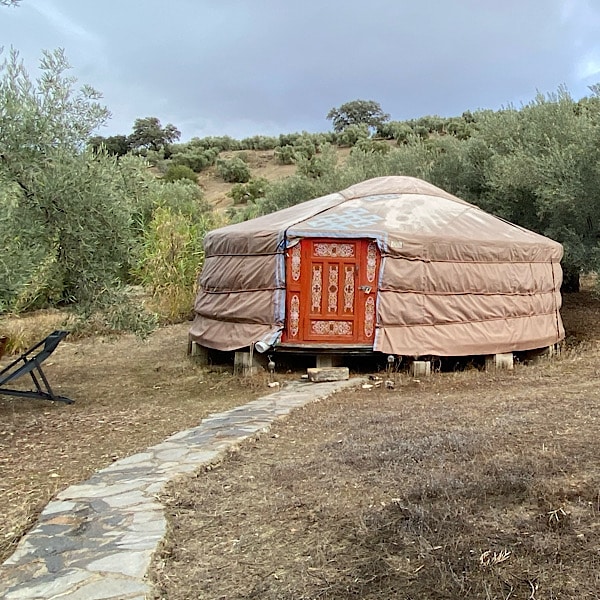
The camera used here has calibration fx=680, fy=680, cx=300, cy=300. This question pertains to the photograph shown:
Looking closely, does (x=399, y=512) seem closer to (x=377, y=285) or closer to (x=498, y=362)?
(x=377, y=285)

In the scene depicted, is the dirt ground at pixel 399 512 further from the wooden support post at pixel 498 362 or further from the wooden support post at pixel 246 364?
the wooden support post at pixel 498 362

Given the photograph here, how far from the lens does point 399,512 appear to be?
264 cm

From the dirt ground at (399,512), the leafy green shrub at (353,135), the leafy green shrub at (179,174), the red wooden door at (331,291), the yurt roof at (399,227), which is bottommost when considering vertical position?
the dirt ground at (399,512)

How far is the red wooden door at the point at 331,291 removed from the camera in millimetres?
6703

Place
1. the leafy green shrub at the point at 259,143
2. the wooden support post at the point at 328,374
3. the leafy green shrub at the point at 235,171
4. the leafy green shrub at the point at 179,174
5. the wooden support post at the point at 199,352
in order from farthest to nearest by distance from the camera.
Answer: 1. the leafy green shrub at the point at 259,143
2. the leafy green shrub at the point at 235,171
3. the leafy green shrub at the point at 179,174
4. the wooden support post at the point at 199,352
5. the wooden support post at the point at 328,374

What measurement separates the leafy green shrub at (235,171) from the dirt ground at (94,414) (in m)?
17.3

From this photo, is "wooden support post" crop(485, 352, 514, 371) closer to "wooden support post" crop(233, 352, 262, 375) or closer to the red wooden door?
the red wooden door

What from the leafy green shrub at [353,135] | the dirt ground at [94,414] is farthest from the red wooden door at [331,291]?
the leafy green shrub at [353,135]

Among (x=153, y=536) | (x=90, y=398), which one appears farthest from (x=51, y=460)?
(x=90, y=398)

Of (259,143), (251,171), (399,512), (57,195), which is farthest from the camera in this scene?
(259,143)

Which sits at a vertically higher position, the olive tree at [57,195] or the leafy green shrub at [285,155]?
the leafy green shrub at [285,155]

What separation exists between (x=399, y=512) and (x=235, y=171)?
23.6m

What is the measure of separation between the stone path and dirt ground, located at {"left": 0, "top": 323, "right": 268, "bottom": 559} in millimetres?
152

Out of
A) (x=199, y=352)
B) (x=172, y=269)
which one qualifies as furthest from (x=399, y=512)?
(x=172, y=269)
